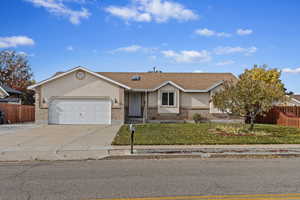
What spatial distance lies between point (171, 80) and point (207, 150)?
15.4 meters

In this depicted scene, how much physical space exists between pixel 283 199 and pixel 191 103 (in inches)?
704

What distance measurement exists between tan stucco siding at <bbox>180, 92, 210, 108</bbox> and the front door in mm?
3947

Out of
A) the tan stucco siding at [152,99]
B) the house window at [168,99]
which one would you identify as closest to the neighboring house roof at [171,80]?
the tan stucco siding at [152,99]

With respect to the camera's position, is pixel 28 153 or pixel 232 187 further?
pixel 28 153

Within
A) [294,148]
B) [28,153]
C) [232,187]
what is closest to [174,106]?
[294,148]

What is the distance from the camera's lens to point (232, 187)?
5.47m

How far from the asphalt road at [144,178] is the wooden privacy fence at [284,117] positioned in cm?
1185

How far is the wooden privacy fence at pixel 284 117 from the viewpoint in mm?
18631

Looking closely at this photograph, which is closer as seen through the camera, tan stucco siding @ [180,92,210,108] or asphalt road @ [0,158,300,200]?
asphalt road @ [0,158,300,200]

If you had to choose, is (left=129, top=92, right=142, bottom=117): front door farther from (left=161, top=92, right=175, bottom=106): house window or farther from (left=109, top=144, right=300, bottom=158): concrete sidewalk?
(left=109, top=144, right=300, bottom=158): concrete sidewalk

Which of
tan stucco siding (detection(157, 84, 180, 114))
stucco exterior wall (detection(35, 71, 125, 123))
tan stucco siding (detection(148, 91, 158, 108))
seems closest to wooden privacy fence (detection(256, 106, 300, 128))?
tan stucco siding (detection(157, 84, 180, 114))

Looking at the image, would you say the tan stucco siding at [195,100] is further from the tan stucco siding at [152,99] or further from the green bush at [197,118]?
the tan stucco siding at [152,99]

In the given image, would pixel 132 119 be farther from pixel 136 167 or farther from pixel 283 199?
pixel 283 199

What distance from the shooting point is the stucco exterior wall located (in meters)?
20.1
